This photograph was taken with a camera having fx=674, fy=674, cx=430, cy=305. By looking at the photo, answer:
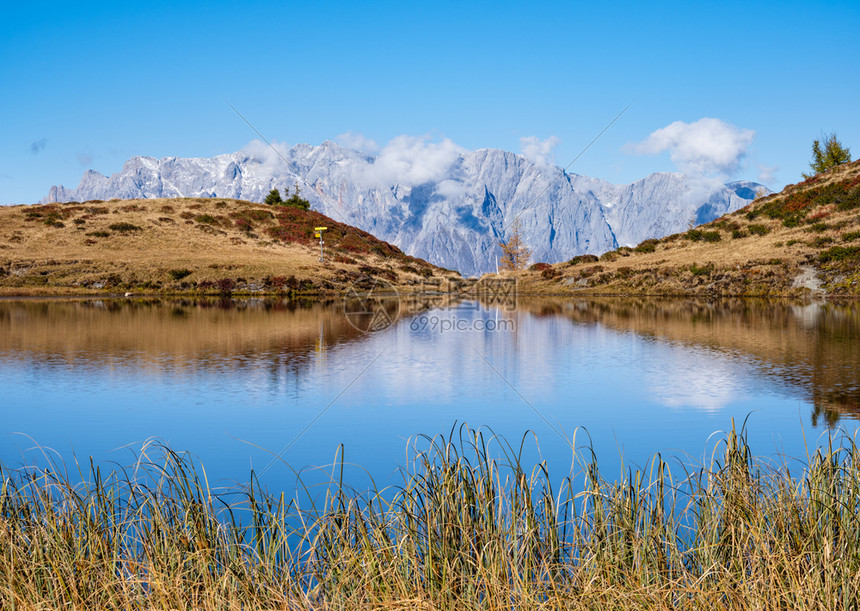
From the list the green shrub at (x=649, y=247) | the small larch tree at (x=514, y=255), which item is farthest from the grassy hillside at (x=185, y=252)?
the green shrub at (x=649, y=247)

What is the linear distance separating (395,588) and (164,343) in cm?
2567

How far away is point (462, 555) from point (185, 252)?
8540 cm

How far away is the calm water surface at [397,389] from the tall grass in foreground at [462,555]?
2.67 meters

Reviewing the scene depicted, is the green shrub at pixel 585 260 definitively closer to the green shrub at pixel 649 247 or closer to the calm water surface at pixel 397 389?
the green shrub at pixel 649 247

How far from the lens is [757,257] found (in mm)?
68250

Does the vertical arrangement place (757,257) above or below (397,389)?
above

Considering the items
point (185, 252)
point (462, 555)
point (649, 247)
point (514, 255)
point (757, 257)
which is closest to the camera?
point (462, 555)

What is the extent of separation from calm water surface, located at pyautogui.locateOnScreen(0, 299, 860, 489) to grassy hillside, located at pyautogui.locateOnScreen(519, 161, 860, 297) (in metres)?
27.9

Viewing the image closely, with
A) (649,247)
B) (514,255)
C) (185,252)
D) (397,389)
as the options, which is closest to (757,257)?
(649,247)

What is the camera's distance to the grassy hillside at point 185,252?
7494cm

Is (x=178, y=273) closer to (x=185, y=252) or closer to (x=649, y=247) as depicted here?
(x=185, y=252)

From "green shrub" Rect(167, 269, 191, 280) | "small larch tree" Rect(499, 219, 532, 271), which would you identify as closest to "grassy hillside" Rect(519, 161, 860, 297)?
"small larch tree" Rect(499, 219, 532, 271)

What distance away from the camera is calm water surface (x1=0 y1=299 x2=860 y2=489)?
1309cm

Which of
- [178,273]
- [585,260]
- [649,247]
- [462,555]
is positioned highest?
[649,247]
